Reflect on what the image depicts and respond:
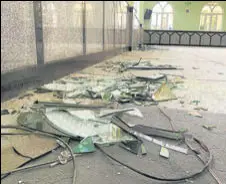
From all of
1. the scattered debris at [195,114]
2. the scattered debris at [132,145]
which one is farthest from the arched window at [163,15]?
the scattered debris at [132,145]

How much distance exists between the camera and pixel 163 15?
16.9 m

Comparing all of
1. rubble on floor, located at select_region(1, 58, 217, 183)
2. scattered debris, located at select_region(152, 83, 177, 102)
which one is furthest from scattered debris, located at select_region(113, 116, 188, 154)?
scattered debris, located at select_region(152, 83, 177, 102)

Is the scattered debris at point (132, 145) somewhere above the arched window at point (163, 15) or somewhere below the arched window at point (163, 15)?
below

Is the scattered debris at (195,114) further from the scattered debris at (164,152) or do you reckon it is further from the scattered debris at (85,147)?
the scattered debris at (85,147)

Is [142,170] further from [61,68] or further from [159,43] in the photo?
[159,43]

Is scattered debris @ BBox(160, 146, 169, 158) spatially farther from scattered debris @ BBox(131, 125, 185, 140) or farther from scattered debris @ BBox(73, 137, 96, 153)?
scattered debris @ BBox(73, 137, 96, 153)

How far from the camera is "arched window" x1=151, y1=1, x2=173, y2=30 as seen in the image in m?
16.4

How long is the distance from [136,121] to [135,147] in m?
0.43

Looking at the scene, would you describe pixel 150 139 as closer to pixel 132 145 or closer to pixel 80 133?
pixel 132 145

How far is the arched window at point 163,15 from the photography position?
16359mm

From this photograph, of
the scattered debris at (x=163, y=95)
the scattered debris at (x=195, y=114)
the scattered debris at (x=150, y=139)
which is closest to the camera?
the scattered debris at (x=150, y=139)

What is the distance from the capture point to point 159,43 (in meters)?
15.9

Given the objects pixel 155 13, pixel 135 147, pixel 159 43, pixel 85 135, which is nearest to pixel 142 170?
pixel 135 147

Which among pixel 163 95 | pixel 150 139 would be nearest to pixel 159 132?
pixel 150 139
